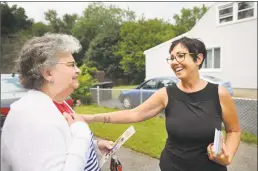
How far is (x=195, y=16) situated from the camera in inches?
400

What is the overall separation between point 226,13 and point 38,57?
34.9 ft

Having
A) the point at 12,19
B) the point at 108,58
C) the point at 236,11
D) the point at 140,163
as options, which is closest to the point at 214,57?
the point at 236,11

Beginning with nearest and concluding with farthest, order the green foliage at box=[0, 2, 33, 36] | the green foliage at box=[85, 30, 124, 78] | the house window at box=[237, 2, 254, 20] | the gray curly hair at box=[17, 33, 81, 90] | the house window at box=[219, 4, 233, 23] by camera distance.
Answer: the gray curly hair at box=[17, 33, 81, 90] < the green foliage at box=[0, 2, 33, 36] < the green foliage at box=[85, 30, 124, 78] < the house window at box=[237, 2, 254, 20] < the house window at box=[219, 4, 233, 23]

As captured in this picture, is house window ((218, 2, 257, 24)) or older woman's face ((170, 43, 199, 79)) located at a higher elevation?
house window ((218, 2, 257, 24))

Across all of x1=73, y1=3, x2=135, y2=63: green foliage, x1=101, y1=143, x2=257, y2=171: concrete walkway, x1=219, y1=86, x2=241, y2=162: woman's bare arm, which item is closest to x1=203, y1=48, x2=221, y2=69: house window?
x1=73, y1=3, x2=135, y2=63: green foliage

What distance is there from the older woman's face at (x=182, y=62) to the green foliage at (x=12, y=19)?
1.12m

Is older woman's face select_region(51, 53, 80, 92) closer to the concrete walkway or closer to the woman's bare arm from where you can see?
the concrete walkway

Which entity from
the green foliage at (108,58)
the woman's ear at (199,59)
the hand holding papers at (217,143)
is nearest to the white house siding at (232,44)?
the green foliage at (108,58)

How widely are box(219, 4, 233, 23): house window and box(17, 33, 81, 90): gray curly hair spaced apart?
10.4 meters

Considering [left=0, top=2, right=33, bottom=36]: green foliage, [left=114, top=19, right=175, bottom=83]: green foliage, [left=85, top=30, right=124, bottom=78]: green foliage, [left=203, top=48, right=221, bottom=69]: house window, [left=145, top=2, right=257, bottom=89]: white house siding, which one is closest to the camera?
[left=0, top=2, right=33, bottom=36]: green foliage

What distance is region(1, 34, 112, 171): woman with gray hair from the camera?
672 mm

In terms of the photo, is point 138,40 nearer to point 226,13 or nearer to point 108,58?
point 108,58

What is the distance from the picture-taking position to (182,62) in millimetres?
1183

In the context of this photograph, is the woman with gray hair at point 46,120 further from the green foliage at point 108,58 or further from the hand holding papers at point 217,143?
the green foliage at point 108,58
